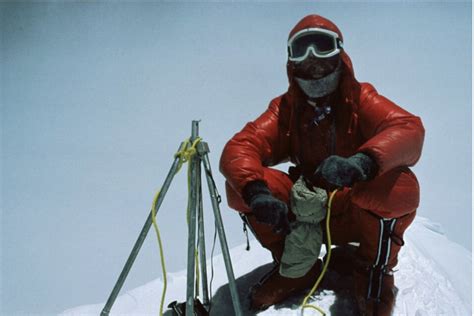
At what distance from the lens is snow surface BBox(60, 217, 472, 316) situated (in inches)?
58.7

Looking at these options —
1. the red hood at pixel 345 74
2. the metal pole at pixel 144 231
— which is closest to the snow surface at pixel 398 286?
the metal pole at pixel 144 231

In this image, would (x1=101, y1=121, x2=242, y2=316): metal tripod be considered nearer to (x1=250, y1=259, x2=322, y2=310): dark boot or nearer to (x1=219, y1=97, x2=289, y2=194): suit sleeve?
(x1=219, y1=97, x2=289, y2=194): suit sleeve

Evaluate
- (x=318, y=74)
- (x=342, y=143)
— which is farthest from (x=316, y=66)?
(x=342, y=143)

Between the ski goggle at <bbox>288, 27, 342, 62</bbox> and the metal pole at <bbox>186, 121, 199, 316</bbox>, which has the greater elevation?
the ski goggle at <bbox>288, 27, 342, 62</bbox>

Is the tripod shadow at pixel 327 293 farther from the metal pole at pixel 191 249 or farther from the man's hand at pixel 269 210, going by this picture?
the man's hand at pixel 269 210

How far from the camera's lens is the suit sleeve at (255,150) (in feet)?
4.45

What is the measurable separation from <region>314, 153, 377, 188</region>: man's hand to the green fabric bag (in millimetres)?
186

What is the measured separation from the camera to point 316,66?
1.43m

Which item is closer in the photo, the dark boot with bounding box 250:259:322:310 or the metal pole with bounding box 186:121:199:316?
the metal pole with bounding box 186:121:199:316

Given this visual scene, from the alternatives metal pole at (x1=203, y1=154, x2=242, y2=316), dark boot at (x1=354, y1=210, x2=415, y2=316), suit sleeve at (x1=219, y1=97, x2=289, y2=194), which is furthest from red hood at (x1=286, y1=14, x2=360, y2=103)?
metal pole at (x1=203, y1=154, x2=242, y2=316)

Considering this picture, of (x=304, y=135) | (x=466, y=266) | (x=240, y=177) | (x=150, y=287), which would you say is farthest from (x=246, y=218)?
(x=466, y=266)

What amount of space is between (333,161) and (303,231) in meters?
0.32

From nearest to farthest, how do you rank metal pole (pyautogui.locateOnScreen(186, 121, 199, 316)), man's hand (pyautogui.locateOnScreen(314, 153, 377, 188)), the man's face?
1. man's hand (pyautogui.locateOnScreen(314, 153, 377, 188))
2. metal pole (pyautogui.locateOnScreen(186, 121, 199, 316))
3. the man's face

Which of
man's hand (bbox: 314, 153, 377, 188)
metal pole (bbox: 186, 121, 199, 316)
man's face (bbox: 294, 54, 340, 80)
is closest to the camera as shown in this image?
man's hand (bbox: 314, 153, 377, 188)
